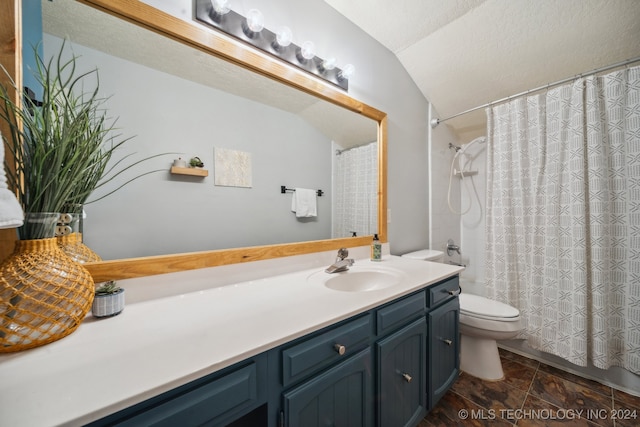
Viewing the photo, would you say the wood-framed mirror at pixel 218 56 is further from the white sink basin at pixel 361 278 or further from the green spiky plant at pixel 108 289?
the white sink basin at pixel 361 278

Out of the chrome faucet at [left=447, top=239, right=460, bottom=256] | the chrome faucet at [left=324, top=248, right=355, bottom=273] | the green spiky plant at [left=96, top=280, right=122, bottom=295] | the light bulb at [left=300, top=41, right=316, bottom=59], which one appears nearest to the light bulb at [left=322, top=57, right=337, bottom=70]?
the light bulb at [left=300, top=41, right=316, bottom=59]

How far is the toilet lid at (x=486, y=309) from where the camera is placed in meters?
1.50

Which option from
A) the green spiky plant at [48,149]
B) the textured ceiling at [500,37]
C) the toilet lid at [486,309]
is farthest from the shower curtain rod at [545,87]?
the green spiky plant at [48,149]

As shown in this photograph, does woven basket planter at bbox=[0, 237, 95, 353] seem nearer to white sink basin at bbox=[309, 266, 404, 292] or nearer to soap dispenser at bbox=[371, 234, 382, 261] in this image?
white sink basin at bbox=[309, 266, 404, 292]

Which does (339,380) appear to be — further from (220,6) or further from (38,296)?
(220,6)

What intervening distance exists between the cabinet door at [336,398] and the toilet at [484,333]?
3.49ft

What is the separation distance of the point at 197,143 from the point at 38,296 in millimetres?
642

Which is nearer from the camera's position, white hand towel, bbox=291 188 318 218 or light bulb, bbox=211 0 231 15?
light bulb, bbox=211 0 231 15

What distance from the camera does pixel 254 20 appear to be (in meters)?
1.07

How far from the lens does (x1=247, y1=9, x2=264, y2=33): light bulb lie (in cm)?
107

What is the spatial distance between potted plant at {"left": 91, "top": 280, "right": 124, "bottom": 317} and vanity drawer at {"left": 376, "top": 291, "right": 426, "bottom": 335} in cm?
85

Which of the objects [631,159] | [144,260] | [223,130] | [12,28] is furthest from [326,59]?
[631,159]

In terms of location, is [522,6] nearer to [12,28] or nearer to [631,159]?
[631,159]

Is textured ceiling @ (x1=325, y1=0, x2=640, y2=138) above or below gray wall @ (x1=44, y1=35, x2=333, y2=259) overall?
above
